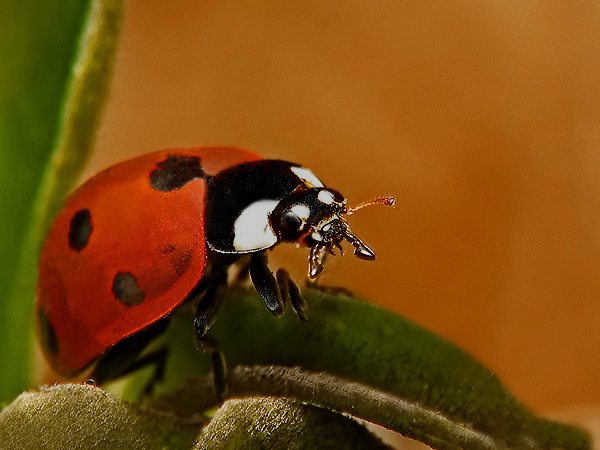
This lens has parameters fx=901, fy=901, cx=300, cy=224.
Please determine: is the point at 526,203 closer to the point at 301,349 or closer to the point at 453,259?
the point at 453,259

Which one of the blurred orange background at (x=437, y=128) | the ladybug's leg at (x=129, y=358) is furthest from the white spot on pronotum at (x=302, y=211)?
the blurred orange background at (x=437, y=128)

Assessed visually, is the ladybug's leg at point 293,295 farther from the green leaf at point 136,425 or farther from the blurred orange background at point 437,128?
the blurred orange background at point 437,128

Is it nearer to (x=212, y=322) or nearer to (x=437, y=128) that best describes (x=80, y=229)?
(x=212, y=322)

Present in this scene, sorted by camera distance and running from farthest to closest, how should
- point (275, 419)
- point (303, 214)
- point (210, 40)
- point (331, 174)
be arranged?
point (210, 40), point (331, 174), point (303, 214), point (275, 419)

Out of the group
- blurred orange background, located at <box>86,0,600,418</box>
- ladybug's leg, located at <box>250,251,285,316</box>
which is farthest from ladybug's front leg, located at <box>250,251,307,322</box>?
blurred orange background, located at <box>86,0,600,418</box>

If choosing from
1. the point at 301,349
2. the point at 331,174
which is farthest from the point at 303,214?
the point at 331,174

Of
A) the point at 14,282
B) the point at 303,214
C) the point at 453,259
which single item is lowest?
the point at 453,259
